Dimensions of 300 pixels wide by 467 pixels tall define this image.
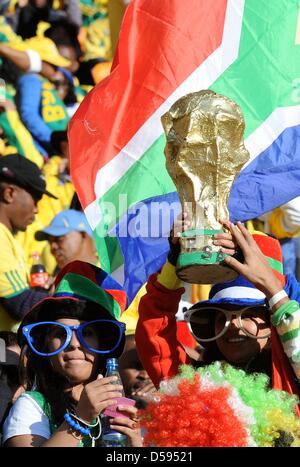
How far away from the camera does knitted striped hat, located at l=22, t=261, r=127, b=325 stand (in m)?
3.82

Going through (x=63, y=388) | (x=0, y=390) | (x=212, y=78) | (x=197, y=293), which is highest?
(x=212, y=78)

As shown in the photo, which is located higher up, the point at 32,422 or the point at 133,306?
the point at 32,422

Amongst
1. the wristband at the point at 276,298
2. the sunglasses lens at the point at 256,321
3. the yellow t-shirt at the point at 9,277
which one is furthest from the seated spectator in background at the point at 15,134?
the wristband at the point at 276,298

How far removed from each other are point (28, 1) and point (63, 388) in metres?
8.27

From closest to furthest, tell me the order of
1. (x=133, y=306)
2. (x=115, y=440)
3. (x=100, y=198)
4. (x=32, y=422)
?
1. (x=115, y=440)
2. (x=32, y=422)
3. (x=100, y=198)
4. (x=133, y=306)

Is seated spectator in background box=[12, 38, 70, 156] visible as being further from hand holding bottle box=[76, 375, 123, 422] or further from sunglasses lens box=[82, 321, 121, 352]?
hand holding bottle box=[76, 375, 123, 422]

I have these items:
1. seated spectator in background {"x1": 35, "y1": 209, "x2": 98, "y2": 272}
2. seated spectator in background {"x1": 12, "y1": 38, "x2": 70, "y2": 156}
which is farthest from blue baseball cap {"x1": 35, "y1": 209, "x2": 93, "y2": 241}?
Result: seated spectator in background {"x1": 12, "y1": 38, "x2": 70, "y2": 156}

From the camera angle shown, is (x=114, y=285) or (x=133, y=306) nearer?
(x=114, y=285)

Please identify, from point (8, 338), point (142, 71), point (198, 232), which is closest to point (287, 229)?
point (142, 71)

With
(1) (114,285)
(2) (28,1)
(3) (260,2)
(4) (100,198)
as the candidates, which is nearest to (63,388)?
(1) (114,285)

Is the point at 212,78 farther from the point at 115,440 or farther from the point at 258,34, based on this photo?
the point at 115,440

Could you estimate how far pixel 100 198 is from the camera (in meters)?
4.43

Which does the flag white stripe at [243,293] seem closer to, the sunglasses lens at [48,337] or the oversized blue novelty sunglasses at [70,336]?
the oversized blue novelty sunglasses at [70,336]

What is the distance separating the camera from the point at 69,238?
6.59 meters
